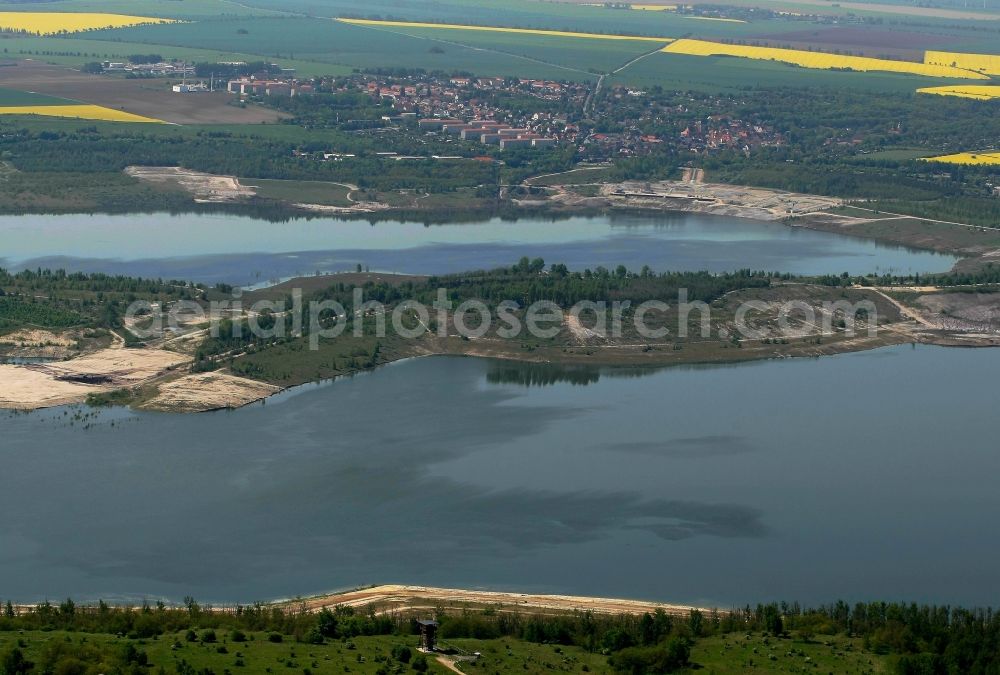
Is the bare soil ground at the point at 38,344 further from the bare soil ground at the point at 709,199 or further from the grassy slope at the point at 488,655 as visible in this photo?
the bare soil ground at the point at 709,199

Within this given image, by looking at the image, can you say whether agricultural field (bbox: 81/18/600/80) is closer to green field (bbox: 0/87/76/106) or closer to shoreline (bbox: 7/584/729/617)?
green field (bbox: 0/87/76/106)

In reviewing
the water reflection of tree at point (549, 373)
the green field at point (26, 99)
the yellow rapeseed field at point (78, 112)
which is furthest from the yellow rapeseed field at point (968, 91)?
the water reflection of tree at point (549, 373)

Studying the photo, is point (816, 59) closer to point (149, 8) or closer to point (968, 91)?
point (968, 91)

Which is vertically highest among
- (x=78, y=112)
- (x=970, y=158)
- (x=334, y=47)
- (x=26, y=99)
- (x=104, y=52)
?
(x=334, y=47)

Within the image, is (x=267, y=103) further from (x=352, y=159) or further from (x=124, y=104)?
(x=352, y=159)

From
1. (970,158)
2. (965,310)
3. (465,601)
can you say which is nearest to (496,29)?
(970,158)

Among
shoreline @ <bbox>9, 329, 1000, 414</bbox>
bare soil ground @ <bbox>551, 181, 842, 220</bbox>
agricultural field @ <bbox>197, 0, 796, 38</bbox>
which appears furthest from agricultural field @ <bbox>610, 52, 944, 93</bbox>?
shoreline @ <bbox>9, 329, 1000, 414</bbox>

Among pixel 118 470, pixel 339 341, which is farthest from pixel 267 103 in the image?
pixel 118 470
